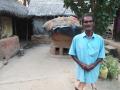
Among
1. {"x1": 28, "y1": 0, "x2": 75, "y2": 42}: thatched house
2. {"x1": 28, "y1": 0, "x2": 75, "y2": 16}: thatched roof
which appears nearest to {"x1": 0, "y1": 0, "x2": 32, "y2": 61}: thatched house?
{"x1": 28, "y1": 0, "x2": 75, "y2": 42}: thatched house

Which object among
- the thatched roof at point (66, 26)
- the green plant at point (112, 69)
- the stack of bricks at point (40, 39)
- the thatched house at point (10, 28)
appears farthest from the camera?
the stack of bricks at point (40, 39)

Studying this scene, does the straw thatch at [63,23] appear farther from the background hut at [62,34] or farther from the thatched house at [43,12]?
the thatched house at [43,12]

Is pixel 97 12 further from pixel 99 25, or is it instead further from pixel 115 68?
pixel 115 68

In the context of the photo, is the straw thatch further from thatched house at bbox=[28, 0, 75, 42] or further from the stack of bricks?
thatched house at bbox=[28, 0, 75, 42]

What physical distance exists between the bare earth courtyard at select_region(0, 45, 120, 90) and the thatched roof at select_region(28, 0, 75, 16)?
1077 cm

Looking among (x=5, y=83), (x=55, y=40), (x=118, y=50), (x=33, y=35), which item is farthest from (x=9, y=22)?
(x=5, y=83)

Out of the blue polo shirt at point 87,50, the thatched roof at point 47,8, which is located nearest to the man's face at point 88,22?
the blue polo shirt at point 87,50

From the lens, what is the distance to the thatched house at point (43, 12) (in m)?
26.0

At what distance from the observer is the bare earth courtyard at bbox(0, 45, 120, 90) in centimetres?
824

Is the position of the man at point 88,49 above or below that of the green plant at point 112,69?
above

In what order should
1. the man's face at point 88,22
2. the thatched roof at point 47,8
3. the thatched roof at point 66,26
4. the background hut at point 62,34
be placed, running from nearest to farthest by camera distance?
the man's face at point 88,22, the thatched roof at point 66,26, the background hut at point 62,34, the thatched roof at point 47,8

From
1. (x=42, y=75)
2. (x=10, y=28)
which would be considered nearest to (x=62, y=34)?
(x=42, y=75)

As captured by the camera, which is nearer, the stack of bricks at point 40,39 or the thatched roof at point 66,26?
the thatched roof at point 66,26

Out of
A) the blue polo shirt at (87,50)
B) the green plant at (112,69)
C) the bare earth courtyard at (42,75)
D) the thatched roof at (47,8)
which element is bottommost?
the bare earth courtyard at (42,75)
